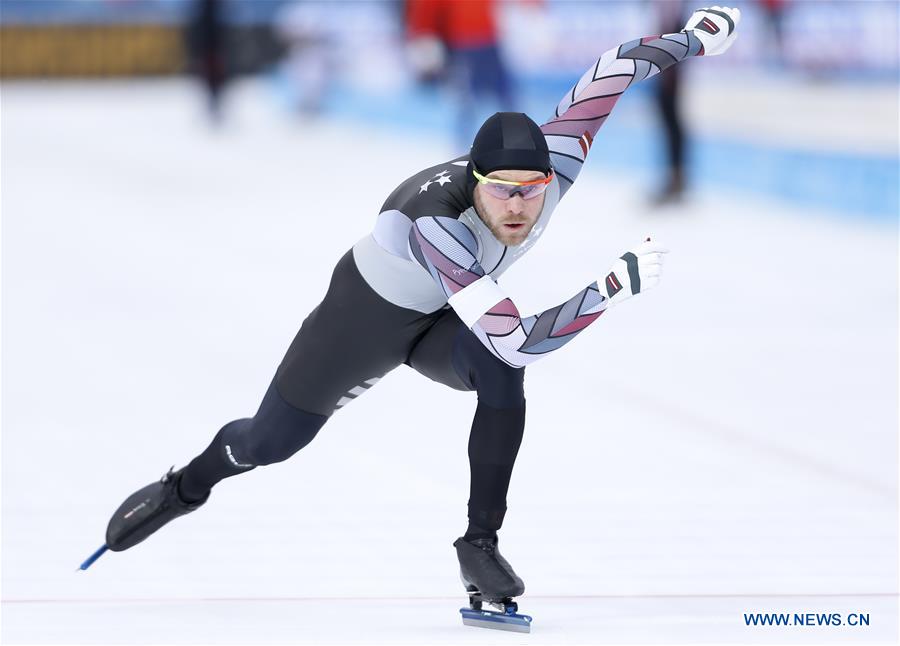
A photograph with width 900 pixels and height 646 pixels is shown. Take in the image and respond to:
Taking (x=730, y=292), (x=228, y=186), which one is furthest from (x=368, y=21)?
(x=730, y=292)

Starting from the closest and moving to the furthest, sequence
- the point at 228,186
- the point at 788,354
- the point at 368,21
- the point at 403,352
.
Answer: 1. the point at 403,352
2. the point at 788,354
3. the point at 228,186
4. the point at 368,21

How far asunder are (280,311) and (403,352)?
4.33 m

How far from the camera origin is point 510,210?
12.1ft

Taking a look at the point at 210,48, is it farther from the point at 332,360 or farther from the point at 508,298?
the point at 508,298

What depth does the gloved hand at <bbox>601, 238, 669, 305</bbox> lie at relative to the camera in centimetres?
346

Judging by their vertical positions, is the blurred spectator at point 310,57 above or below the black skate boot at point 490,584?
above

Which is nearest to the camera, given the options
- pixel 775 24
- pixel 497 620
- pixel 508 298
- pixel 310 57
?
pixel 508 298

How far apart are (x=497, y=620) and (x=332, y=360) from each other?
0.79 meters

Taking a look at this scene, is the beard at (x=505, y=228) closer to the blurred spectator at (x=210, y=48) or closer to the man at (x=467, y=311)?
the man at (x=467, y=311)

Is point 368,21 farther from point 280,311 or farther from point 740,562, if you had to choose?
point 740,562

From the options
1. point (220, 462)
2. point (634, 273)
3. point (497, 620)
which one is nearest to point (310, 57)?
point (220, 462)

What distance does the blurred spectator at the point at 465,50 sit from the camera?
12.6 m

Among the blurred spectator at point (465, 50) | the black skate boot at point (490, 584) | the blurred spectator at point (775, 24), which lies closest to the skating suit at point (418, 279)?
the black skate boot at point (490, 584)

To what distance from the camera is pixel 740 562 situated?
14.7 feet
